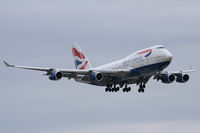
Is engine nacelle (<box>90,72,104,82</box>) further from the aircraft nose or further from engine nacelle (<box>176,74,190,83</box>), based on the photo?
engine nacelle (<box>176,74,190,83</box>)

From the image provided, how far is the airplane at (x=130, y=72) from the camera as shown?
120 m

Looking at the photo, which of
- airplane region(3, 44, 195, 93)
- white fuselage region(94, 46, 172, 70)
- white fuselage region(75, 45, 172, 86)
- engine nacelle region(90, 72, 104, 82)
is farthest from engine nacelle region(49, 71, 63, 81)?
white fuselage region(94, 46, 172, 70)

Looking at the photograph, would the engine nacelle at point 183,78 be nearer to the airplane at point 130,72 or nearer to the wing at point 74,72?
the airplane at point 130,72

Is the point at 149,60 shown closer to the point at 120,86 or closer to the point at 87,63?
the point at 120,86

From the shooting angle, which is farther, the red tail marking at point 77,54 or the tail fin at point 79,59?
the red tail marking at point 77,54

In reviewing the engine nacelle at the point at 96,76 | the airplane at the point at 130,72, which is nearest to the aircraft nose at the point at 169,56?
the airplane at the point at 130,72

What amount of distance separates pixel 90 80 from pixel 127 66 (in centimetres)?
704

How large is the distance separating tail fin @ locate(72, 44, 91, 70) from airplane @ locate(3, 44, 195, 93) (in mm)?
7938

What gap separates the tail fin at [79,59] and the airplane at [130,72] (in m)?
7.94

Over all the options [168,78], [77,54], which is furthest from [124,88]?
[77,54]

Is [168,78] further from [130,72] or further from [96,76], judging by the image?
[96,76]

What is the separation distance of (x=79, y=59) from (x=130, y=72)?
24.3 m

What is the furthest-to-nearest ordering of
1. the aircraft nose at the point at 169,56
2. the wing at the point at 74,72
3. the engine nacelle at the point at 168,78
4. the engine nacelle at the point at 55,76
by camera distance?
the engine nacelle at the point at 168,78, the wing at the point at 74,72, the engine nacelle at the point at 55,76, the aircraft nose at the point at 169,56

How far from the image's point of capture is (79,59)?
14425 cm
